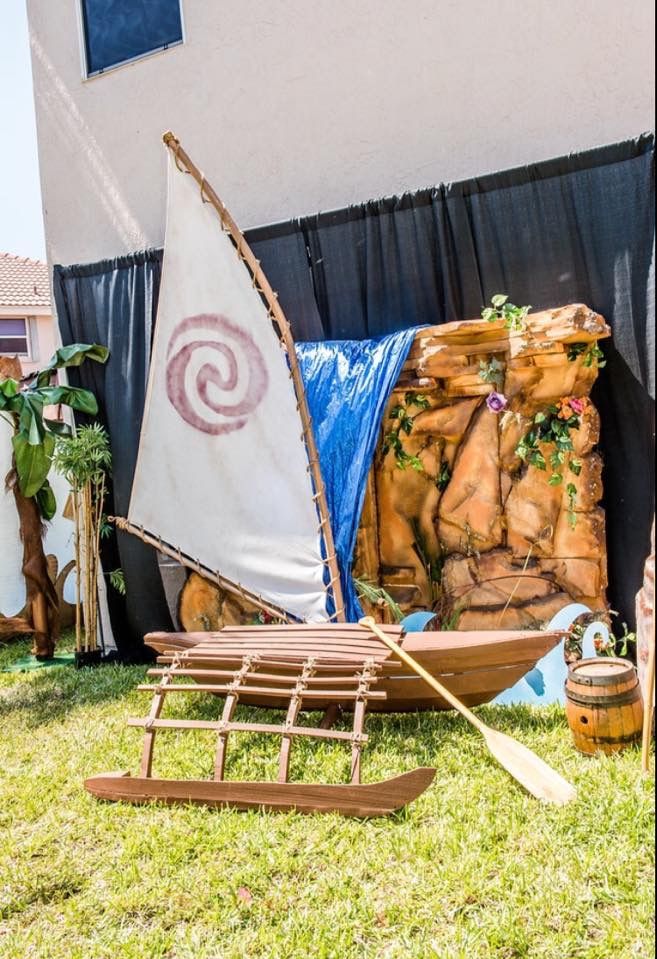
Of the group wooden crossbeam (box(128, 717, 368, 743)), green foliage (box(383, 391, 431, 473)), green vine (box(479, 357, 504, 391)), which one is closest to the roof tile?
green foliage (box(383, 391, 431, 473))

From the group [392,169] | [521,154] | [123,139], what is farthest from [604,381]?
[123,139]

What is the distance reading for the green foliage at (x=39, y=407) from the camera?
5.61 m

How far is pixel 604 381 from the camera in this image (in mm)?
4246

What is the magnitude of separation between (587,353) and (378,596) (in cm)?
170

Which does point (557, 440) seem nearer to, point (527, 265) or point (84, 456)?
point (527, 265)

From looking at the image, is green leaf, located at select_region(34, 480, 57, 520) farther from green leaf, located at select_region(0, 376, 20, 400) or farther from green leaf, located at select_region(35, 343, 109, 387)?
green leaf, located at select_region(35, 343, 109, 387)

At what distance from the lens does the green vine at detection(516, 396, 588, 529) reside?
13.7 ft

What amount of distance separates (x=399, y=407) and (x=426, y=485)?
469 mm

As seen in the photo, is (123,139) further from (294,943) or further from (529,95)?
(294,943)

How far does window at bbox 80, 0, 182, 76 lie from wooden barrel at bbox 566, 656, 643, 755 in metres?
4.90

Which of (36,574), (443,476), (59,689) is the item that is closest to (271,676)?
(443,476)

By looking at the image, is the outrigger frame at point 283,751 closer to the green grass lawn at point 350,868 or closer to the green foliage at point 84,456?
the green grass lawn at point 350,868

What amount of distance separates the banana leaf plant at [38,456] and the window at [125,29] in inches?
81.8

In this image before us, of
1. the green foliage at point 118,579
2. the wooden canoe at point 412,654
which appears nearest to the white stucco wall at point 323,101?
the green foliage at point 118,579
